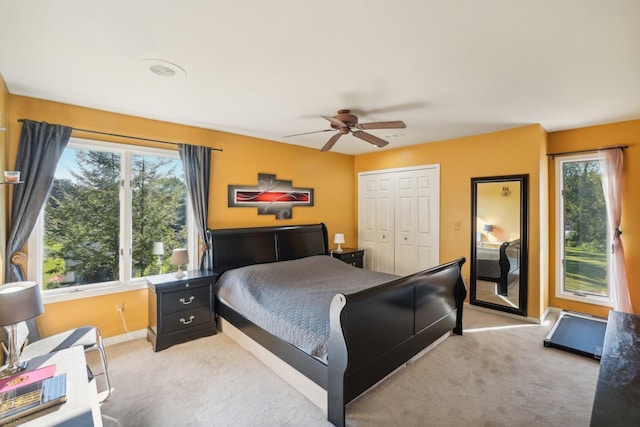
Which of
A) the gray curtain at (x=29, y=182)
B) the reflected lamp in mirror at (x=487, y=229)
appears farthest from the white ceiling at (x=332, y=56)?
the reflected lamp in mirror at (x=487, y=229)

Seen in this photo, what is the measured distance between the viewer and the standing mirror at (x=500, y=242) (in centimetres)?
390

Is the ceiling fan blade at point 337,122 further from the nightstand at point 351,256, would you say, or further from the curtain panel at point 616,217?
the curtain panel at point 616,217

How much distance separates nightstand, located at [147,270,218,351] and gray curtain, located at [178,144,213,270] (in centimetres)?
40

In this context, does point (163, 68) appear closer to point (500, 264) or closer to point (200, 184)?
point (200, 184)

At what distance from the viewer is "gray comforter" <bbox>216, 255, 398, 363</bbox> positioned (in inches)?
92.1

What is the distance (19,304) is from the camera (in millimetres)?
1770

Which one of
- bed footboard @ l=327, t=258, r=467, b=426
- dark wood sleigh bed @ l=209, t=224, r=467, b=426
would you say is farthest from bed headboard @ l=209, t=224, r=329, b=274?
bed footboard @ l=327, t=258, r=467, b=426

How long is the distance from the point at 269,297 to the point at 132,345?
5.63ft

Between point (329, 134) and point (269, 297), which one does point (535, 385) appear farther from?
point (329, 134)

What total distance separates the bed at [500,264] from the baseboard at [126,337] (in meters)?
4.62

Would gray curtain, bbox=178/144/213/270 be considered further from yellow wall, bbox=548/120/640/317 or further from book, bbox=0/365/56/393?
yellow wall, bbox=548/120/640/317

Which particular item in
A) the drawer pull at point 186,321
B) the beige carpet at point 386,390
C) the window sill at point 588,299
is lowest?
the beige carpet at point 386,390

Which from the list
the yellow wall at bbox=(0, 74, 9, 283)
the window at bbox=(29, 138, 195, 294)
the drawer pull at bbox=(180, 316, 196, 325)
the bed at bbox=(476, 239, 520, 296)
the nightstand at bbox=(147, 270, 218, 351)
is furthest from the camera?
the bed at bbox=(476, 239, 520, 296)

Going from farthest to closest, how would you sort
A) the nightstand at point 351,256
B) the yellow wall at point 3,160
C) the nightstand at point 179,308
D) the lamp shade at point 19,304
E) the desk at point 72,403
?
1. the nightstand at point 351,256
2. the nightstand at point 179,308
3. the yellow wall at point 3,160
4. the lamp shade at point 19,304
5. the desk at point 72,403
